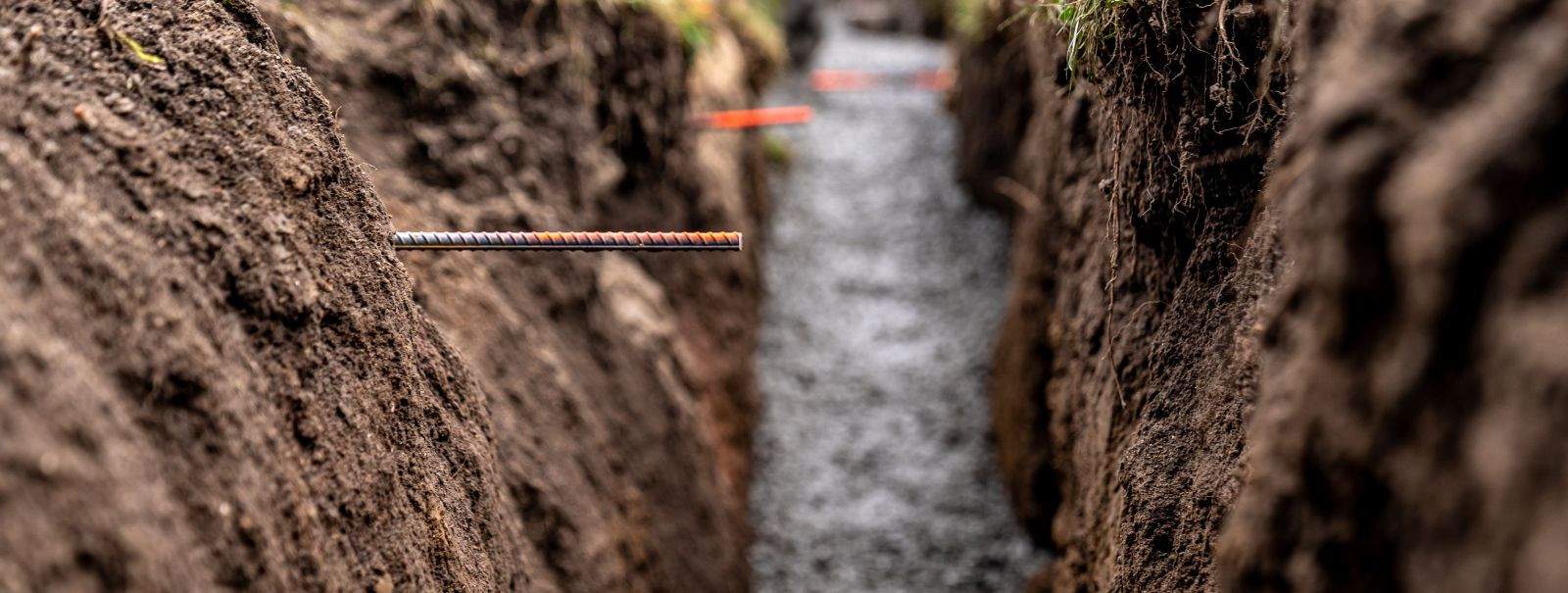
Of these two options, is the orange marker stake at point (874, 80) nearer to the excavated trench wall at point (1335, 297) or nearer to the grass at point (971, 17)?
the grass at point (971, 17)

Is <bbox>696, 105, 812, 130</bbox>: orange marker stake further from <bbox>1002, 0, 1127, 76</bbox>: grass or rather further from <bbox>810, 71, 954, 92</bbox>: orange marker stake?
<bbox>810, 71, 954, 92</bbox>: orange marker stake

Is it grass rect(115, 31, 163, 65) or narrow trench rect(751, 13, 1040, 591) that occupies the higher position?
grass rect(115, 31, 163, 65)

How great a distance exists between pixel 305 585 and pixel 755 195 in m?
6.11

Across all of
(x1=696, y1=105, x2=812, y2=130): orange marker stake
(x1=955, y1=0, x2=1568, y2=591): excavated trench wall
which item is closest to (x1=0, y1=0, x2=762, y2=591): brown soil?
(x1=955, y1=0, x2=1568, y2=591): excavated trench wall

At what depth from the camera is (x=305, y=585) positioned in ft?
5.28

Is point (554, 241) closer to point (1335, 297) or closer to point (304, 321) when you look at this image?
point (304, 321)

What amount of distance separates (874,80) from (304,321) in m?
9.96

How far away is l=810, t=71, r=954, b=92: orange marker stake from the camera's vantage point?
10953 mm

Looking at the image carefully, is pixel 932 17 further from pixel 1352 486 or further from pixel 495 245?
pixel 1352 486

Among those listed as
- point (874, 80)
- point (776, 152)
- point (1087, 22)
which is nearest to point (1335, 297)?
point (1087, 22)

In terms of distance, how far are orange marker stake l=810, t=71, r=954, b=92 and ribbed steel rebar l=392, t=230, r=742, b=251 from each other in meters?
8.93

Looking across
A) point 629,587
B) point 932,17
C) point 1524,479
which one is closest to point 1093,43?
point 1524,479

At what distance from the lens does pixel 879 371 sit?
20.9 ft

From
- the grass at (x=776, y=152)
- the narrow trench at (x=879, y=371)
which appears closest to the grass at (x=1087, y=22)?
the narrow trench at (x=879, y=371)
